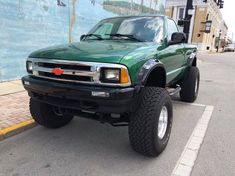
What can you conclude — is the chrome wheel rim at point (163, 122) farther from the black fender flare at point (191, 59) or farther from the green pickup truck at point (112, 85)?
Result: the black fender flare at point (191, 59)

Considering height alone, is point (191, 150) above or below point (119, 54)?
below

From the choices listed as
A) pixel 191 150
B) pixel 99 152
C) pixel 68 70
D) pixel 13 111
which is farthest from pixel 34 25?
pixel 191 150

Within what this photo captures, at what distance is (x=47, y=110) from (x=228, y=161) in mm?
2759

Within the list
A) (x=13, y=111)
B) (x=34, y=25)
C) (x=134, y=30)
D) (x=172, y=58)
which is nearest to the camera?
(x=134, y=30)

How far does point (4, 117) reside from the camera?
4281 mm

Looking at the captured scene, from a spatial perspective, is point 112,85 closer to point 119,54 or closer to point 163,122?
point 119,54

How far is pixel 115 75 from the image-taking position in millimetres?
2783

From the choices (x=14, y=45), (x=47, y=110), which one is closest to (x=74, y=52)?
(x=47, y=110)

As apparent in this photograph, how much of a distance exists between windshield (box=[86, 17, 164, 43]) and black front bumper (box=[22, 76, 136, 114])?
1.40m

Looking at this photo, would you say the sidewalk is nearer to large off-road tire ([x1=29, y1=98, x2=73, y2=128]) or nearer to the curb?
the curb

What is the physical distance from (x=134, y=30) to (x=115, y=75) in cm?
156

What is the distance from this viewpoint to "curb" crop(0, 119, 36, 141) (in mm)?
3746

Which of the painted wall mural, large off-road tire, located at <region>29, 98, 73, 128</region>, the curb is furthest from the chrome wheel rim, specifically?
the painted wall mural

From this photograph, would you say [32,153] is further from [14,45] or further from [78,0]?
[78,0]
